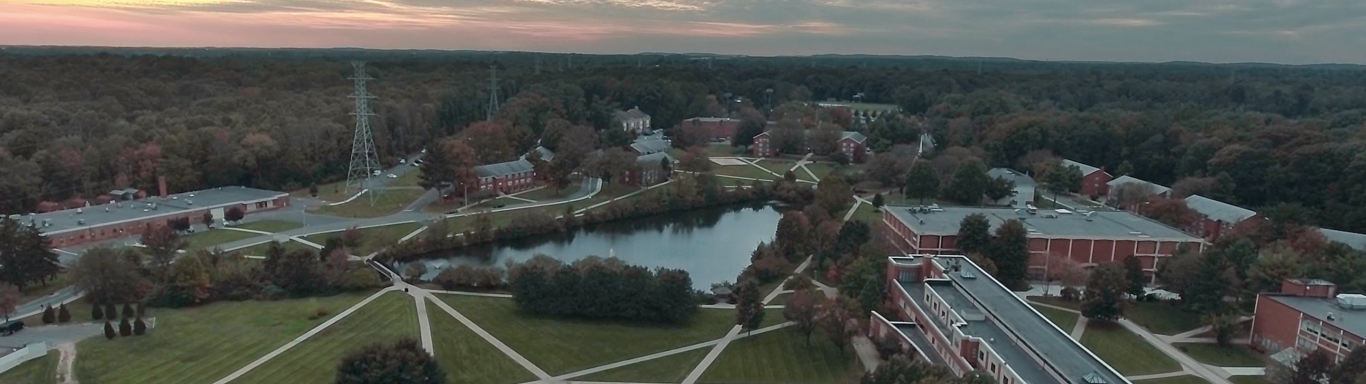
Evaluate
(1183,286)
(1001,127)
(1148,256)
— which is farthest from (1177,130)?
(1183,286)

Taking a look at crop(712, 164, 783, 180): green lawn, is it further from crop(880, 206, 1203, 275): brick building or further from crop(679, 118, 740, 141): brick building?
crop(880, 206, 1203, 275): brick building

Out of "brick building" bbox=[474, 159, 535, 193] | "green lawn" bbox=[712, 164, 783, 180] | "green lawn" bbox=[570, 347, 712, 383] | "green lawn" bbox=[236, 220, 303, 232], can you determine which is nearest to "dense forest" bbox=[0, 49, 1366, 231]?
"brick building" bbox=[474, 159, 535, 193]

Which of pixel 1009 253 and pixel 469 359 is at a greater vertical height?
pixel 1009 253

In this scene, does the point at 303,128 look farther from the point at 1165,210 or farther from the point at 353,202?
the point at 1165,210

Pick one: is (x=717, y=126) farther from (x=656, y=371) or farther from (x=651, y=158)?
(x=656, y=371)

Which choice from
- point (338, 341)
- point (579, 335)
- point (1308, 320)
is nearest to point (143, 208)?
point (338, 341)

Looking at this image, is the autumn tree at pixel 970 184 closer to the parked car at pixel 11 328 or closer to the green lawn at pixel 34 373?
the green lawn at pixel 34 373
